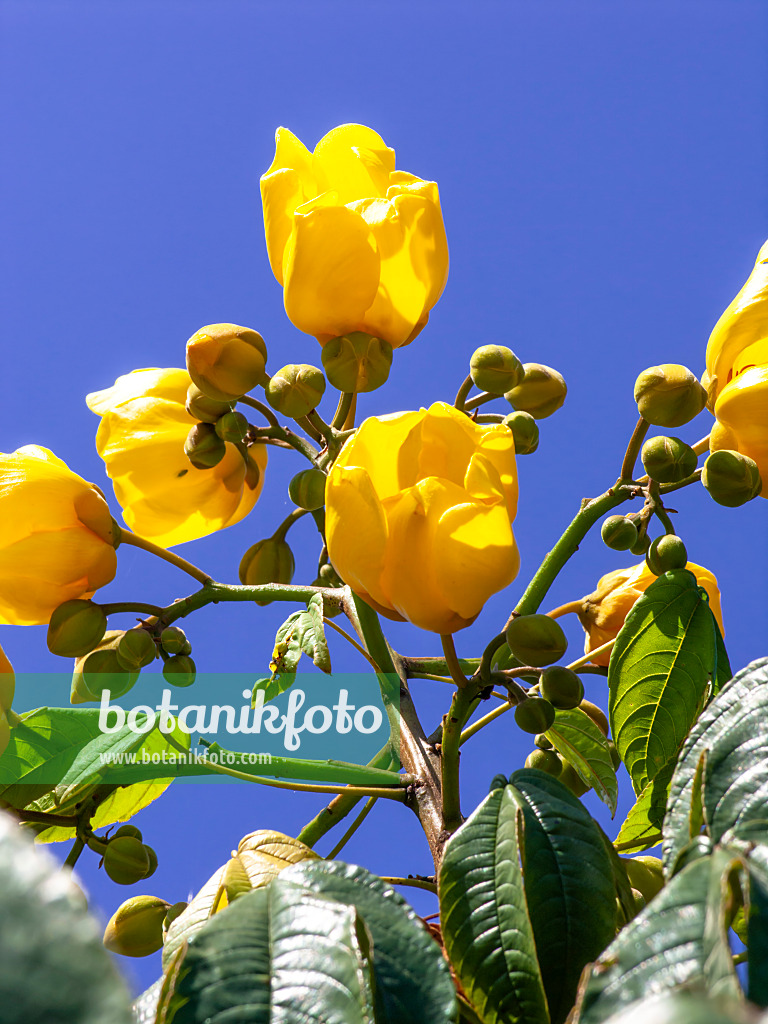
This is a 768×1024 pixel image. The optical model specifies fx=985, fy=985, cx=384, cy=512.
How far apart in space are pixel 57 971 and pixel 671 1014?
19 cm

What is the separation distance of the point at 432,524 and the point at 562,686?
16cm

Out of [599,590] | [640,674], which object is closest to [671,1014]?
[640,674]

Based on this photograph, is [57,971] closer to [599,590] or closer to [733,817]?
[733,817]

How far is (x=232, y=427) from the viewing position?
0.95 m

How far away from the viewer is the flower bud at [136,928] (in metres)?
0.91

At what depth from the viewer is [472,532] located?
2.20 ft

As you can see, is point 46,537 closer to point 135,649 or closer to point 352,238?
point 135,649

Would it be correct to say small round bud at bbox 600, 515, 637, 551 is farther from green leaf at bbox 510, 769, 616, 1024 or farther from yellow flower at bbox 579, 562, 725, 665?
green leaf at bbox 510, 769, 616, 1024

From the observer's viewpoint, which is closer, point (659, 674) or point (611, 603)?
point (659, 674)

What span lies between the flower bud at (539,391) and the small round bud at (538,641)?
388 mm

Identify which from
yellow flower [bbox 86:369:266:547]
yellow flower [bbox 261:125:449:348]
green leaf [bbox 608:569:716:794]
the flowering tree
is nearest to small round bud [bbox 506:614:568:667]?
the flowering tree

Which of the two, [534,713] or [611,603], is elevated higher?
[611,603]

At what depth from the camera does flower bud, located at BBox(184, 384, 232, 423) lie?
956mm

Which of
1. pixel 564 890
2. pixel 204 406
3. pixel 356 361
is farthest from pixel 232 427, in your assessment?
pixel 564 890
